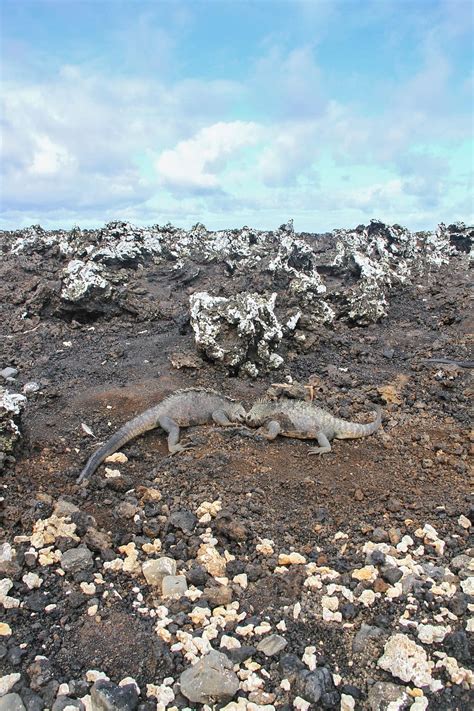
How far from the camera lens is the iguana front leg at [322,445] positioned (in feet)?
21.7

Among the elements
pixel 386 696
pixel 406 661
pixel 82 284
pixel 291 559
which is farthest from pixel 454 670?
pixel 82 284

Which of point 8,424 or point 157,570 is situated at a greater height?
point 8,424

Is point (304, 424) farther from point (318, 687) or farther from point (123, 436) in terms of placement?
point (318, 687)

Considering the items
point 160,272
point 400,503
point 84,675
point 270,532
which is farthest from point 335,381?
point 160,272

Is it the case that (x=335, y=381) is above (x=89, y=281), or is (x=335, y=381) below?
below

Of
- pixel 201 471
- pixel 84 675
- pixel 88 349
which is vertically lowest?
pixel 84 675

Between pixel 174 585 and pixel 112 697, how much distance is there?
1.04 metres

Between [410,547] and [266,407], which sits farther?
[266,407]

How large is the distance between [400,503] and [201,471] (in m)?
2.02

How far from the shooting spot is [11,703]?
10.6 feet

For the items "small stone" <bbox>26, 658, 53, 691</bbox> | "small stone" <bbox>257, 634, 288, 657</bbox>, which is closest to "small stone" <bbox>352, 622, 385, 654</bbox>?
"small stone" <bbox>257, 634, 288, 657</bbox>

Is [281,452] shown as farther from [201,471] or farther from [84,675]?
[84,675]

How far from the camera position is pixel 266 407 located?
7.38 m

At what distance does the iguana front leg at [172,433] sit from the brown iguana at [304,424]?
1.00 m
